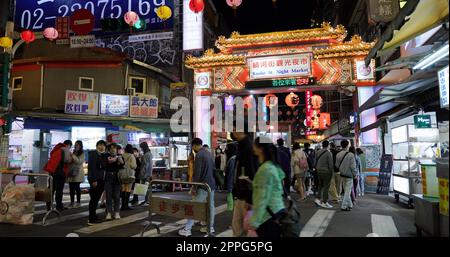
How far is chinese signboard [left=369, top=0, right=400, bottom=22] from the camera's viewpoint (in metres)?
11.4

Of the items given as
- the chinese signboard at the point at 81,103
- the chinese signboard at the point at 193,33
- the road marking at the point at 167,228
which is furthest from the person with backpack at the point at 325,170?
the chinese signboard at the point at 81,103

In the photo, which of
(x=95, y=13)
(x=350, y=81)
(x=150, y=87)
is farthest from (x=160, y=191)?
(x=95, y=13)

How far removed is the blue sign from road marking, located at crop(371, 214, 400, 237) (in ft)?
61.6

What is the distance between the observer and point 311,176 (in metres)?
14.8

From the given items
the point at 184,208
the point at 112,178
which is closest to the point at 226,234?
the point at 184,208

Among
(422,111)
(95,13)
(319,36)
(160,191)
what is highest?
(95,13)

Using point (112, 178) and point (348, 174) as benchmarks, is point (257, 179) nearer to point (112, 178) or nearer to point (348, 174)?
point (112, 178)

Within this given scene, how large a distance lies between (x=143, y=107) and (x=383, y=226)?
14.3 metres

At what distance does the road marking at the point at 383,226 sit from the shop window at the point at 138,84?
53.9ft

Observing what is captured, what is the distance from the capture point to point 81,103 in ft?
57.2

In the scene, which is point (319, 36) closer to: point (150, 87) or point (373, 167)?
point (373, 167)

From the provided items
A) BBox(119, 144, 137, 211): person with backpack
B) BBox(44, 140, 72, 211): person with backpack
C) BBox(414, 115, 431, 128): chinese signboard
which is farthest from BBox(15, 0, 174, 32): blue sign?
BBox(414, 115, 431, 128): chinese signboard
